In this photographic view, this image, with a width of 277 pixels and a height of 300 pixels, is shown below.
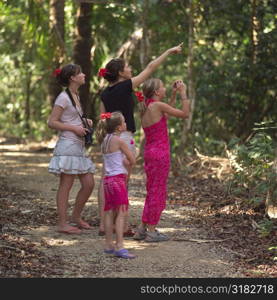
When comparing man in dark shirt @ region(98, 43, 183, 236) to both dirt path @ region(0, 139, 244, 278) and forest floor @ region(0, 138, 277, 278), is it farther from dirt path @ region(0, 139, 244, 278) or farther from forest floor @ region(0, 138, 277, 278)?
forest floor @ region(0, 138, 277, 278)

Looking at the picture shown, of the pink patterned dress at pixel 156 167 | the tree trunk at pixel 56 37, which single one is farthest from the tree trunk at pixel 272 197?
the tree trunk at pixel 56 37

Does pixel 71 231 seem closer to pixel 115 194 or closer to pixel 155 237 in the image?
pixel 155 237

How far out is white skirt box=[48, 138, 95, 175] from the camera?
7109 mm

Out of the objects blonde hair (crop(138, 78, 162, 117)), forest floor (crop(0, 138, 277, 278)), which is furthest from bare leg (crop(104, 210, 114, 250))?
blonde hair (crop(138, 78, 162, 117))

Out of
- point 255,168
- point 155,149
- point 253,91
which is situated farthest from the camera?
point 253,91

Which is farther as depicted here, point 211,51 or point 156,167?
point 211,51

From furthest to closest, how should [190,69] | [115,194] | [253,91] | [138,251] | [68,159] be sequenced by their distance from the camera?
[253,91], [190,69], [68,159], [138,251], [115,194]

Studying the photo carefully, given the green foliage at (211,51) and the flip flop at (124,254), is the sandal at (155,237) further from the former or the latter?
the green foliage at (211,51)

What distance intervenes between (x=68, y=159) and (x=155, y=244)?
1.30 meters

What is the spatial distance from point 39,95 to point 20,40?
2.90m

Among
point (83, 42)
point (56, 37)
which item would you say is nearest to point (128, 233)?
point (56, 37)

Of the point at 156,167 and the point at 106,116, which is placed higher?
the point at 106,116

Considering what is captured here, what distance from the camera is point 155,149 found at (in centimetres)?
697

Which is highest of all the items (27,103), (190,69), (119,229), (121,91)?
(190,69)
